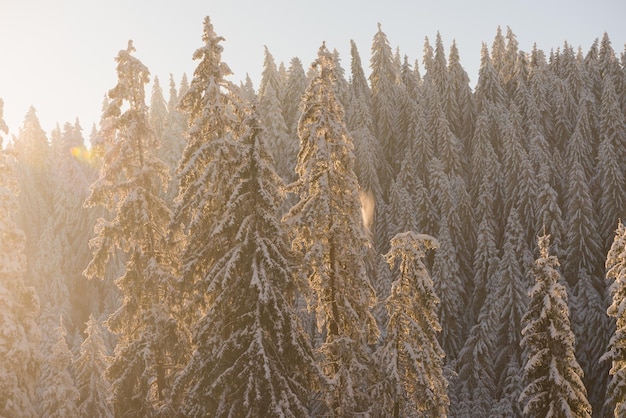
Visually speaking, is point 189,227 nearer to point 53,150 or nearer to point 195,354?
point 195,354

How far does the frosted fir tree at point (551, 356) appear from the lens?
21.3 metres

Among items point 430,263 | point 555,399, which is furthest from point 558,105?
point 555,399

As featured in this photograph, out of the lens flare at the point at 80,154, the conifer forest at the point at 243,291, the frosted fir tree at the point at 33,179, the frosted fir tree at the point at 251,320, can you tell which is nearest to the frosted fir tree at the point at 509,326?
the conifer forest at the point at 243,291

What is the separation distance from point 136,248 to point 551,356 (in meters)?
16.5

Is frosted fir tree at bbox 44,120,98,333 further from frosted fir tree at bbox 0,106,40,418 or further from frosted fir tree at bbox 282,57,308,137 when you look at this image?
frosted fir tree at bbox 0,106,40,418

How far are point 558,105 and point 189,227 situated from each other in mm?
79287

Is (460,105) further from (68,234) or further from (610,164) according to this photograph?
(68,234)

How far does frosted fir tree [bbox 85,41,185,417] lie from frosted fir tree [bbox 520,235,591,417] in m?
13.8

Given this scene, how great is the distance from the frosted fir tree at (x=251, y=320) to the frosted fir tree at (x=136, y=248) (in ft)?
5.00

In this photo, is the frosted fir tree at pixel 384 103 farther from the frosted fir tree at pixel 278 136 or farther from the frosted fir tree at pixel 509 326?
the frosted fir tree at pixel 509 326

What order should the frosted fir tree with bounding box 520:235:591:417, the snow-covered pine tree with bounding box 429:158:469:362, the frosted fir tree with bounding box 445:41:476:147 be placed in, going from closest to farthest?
the frosted fir tree with bounding box 520:235:591:417 < the snow-covered pine tree with bounding box 429:158:469:362 < the frosted fir tree with bounding box 445:41:476:147

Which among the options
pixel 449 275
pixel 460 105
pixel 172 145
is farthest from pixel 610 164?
pixel 172 145

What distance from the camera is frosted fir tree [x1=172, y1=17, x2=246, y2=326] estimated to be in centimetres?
1705

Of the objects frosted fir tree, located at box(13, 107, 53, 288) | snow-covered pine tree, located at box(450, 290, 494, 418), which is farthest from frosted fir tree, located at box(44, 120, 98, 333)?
snow-covered pine tree, located at box(450, 290, 494, 418)
